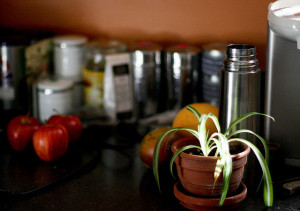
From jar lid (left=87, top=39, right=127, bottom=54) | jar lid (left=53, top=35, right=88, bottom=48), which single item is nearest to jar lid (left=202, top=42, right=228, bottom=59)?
jar lid (left=87, top=39, right=127, bottom=54)

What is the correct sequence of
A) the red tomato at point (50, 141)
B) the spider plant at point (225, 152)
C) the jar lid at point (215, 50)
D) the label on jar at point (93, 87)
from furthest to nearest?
the label on jar at point (93, 87)
the jar lid at point (215, 50)
the red tomato at point (50, 141)
the spider plant at point (225, 152)

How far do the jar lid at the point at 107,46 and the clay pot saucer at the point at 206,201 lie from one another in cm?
56

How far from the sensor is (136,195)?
972 mm

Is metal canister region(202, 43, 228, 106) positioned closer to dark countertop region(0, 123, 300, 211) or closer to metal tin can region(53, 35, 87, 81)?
dark countertop region(0, 123, 300, 211)

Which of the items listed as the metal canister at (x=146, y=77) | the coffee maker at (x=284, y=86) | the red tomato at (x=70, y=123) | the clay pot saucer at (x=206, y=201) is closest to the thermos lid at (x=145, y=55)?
the metal canister at (x=146, y=77)

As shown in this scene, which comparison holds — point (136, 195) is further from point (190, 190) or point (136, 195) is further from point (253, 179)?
point (253, 179)

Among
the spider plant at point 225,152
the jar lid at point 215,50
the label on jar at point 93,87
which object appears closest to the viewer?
the spider plant at point 225,152

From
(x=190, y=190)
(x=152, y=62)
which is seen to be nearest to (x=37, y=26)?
(x=152, y=62)

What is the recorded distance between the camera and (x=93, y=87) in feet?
4.37

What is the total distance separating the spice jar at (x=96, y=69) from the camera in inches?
52.2

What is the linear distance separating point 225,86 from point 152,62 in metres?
0.38

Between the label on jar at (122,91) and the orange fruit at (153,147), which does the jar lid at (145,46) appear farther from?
the orange fruit at (153,147)

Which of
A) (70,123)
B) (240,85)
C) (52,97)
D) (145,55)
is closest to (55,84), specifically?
(52,97)

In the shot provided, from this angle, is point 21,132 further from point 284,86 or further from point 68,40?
point 284,86
